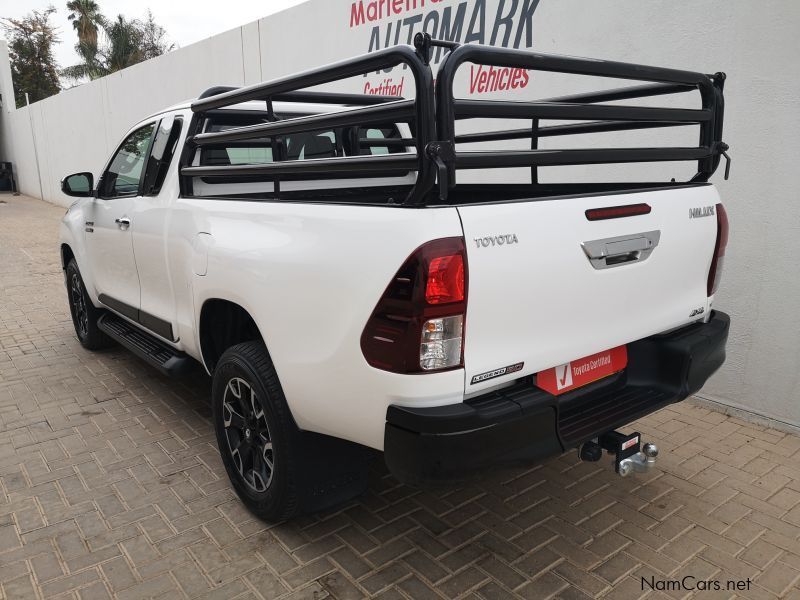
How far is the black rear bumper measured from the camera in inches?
78.5

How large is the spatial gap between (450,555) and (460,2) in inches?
194

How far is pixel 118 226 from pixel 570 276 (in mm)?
3204

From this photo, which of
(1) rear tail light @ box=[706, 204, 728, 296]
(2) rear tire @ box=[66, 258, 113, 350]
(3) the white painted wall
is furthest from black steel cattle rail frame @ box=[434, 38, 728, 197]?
(2) rear tire @ box=[66, 258, 113, 350]

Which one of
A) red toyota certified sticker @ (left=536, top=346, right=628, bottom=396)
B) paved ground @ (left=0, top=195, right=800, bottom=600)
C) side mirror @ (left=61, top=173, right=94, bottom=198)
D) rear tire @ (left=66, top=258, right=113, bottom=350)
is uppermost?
side mirror @ (left=61, top=173, right=94, bottom=198)

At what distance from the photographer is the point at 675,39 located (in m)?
4.13

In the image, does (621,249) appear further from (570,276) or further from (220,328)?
(220,328)

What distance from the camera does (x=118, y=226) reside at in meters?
4.16

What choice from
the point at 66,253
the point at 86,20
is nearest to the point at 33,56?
the point at 86,20

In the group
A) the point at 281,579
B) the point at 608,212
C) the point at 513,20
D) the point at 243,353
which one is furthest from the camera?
the point at 513,20

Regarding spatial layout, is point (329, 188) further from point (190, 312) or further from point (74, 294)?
point (74, 294)

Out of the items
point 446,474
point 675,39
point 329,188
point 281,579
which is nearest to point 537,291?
point 446,474

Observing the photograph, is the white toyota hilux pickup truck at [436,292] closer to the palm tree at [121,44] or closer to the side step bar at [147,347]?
the side step bar at [147,347]

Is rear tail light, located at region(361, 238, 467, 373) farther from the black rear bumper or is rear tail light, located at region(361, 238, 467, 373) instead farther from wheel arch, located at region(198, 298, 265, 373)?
wheel arch, located at region(198, 298, 265, 373)

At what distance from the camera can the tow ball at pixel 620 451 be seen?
2.58 m
